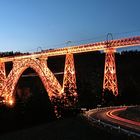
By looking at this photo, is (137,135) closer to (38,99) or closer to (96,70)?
(38,99)

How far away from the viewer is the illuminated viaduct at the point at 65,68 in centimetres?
5347

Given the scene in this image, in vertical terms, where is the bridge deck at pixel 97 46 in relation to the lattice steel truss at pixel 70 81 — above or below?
above

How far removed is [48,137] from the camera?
35.6m

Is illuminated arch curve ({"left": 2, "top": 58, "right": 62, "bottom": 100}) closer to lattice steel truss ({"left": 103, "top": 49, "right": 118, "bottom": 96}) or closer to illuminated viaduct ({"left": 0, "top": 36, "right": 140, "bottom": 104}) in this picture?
illuminated viaduct ({"left": 0, "top": 36, "right": 140, "bottom": 104})

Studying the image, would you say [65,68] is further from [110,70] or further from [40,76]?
[40,76]

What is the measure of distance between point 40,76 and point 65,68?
1272 cm

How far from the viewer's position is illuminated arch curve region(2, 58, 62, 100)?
74000mm

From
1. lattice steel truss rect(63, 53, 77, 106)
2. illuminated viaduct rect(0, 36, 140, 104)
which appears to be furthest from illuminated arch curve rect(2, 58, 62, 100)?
lattice steel truss rect(63, 53, 77, 106)

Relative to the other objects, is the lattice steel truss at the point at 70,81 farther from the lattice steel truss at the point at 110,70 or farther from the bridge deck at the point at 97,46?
the lattice steel truss at the point at 110,70

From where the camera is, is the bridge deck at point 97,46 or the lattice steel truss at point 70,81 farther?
the lattice steel truss at point 70,81

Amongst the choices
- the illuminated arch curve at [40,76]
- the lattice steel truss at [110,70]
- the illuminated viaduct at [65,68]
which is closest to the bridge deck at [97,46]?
the illuminated viaduct at [65,68]

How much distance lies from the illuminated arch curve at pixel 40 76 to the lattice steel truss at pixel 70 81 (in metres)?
6.45

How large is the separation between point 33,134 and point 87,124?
16.3 feet

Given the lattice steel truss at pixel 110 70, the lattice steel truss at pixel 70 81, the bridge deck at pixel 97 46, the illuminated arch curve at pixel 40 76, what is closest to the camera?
the bridge deck at pixel 97 46
